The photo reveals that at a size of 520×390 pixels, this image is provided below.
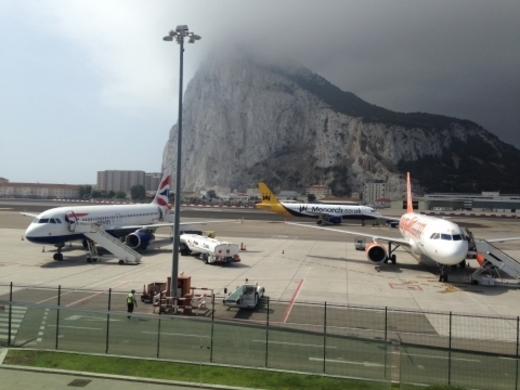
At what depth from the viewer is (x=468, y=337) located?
16.3 m

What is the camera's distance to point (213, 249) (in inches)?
1280

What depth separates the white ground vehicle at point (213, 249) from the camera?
106ft

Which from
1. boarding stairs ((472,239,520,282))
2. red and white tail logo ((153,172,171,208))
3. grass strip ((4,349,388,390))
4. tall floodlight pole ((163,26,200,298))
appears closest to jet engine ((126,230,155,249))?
red and white tail logo ((153,172,171,208))

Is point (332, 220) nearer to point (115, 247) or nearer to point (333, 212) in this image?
point (333, 212)

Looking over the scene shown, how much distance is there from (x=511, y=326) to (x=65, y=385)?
1725 cm

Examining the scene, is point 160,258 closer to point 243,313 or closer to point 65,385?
point 243,313

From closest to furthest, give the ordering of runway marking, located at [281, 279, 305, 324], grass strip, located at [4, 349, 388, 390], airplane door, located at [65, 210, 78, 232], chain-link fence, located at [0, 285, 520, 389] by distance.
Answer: chain-link fence, located at [0, 285, 520, 389] → grass strip, located at [4, 349, 388, 390] → runway marking, located at [281, 279, 305, 324] → airplane door, located at [65, 210, 78, 232]

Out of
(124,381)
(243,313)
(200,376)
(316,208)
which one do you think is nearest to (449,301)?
(243,313)

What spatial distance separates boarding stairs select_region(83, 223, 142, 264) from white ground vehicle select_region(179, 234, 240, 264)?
15.2 feet

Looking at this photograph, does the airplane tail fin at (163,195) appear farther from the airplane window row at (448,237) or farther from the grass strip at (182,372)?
the grass strip at (182,372)

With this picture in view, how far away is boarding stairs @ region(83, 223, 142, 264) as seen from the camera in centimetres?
3303

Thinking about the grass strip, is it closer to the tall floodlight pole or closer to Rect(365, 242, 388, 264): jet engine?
the tall floodlight pole

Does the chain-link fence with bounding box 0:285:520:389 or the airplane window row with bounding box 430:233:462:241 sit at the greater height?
the airplane window row with bounding box 430:233:462:241

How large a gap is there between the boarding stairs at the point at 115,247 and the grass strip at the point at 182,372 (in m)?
20.9
